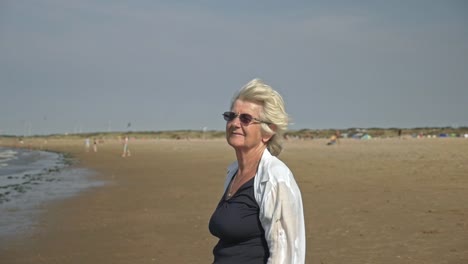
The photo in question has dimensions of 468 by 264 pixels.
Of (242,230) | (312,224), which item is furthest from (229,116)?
(312,224)

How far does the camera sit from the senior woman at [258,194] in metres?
2.50

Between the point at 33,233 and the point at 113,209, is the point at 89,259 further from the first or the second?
the point at 113,209

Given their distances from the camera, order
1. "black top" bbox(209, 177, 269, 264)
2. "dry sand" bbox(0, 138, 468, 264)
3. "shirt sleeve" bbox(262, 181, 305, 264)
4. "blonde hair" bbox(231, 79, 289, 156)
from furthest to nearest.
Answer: "dry sand" bbox(0, 138, 468, 264) < "blonde hair" bbox(231, 79, 289, 156) < "black top" bbox(209, 177, 269, 264) < "shirt sleeve" bbox(262, 181, 305, 264)

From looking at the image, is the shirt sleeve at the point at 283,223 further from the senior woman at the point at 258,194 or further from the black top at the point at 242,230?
the black top at the point at 242,230

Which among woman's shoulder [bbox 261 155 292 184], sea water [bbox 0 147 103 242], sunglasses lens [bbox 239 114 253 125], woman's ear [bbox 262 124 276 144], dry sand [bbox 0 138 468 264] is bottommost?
sea water [bbox 0 147 103 242]

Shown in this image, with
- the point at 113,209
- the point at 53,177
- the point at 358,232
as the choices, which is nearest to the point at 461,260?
the point at 358,232

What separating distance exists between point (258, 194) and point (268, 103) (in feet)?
1.69

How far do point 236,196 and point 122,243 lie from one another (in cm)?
608

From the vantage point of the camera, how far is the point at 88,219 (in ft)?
35.8

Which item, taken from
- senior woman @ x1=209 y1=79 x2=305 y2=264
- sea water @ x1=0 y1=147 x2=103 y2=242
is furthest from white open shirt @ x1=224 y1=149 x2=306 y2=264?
sea water @ x1=0 y1=147 x2=103 y2=242

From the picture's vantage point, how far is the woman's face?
2873 mm

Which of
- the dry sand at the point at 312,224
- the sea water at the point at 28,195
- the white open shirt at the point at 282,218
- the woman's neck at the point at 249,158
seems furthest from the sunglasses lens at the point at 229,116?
the sea water at the point at 28,195

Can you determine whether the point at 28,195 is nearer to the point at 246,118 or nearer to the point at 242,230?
the point at 246,118

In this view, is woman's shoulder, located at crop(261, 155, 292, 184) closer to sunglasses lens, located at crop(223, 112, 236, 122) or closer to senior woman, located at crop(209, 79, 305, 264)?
senior woman, located at crop(209, 79, 305, 264)
